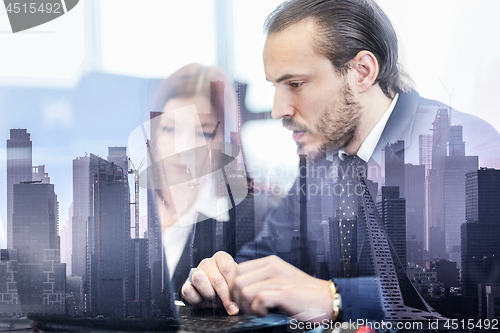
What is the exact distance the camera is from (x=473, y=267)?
1709 mm

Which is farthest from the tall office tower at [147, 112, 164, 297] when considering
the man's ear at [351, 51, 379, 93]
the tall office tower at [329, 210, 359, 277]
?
the man's ear at [351, 51, 379, 93]

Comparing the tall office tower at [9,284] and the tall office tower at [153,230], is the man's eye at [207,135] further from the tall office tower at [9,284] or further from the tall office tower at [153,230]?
the tall office tower at [9,284]

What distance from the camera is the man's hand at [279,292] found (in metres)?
1.50

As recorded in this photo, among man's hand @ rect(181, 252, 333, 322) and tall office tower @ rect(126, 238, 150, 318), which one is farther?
tall office tower @ rect(126, 238, 150, 318)

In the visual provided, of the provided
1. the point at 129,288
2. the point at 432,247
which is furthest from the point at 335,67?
the point at 129,288

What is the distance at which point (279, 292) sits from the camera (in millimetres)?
1522

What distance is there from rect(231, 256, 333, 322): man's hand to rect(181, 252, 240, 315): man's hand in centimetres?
3

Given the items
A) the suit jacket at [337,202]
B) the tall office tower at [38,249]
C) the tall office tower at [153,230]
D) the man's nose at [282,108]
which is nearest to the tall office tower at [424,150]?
the suit jacket at [337,202]

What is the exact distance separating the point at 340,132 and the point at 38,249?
65.4 inches

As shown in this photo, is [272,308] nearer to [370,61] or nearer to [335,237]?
[335,237]

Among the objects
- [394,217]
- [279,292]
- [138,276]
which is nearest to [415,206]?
[394,217]

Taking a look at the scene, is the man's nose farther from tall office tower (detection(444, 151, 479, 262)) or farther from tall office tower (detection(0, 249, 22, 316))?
tall office tower (detection(0, 249, 22, 316))

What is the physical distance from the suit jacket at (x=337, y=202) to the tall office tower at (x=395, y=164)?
0.03 feet

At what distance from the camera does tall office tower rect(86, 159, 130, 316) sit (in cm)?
198
